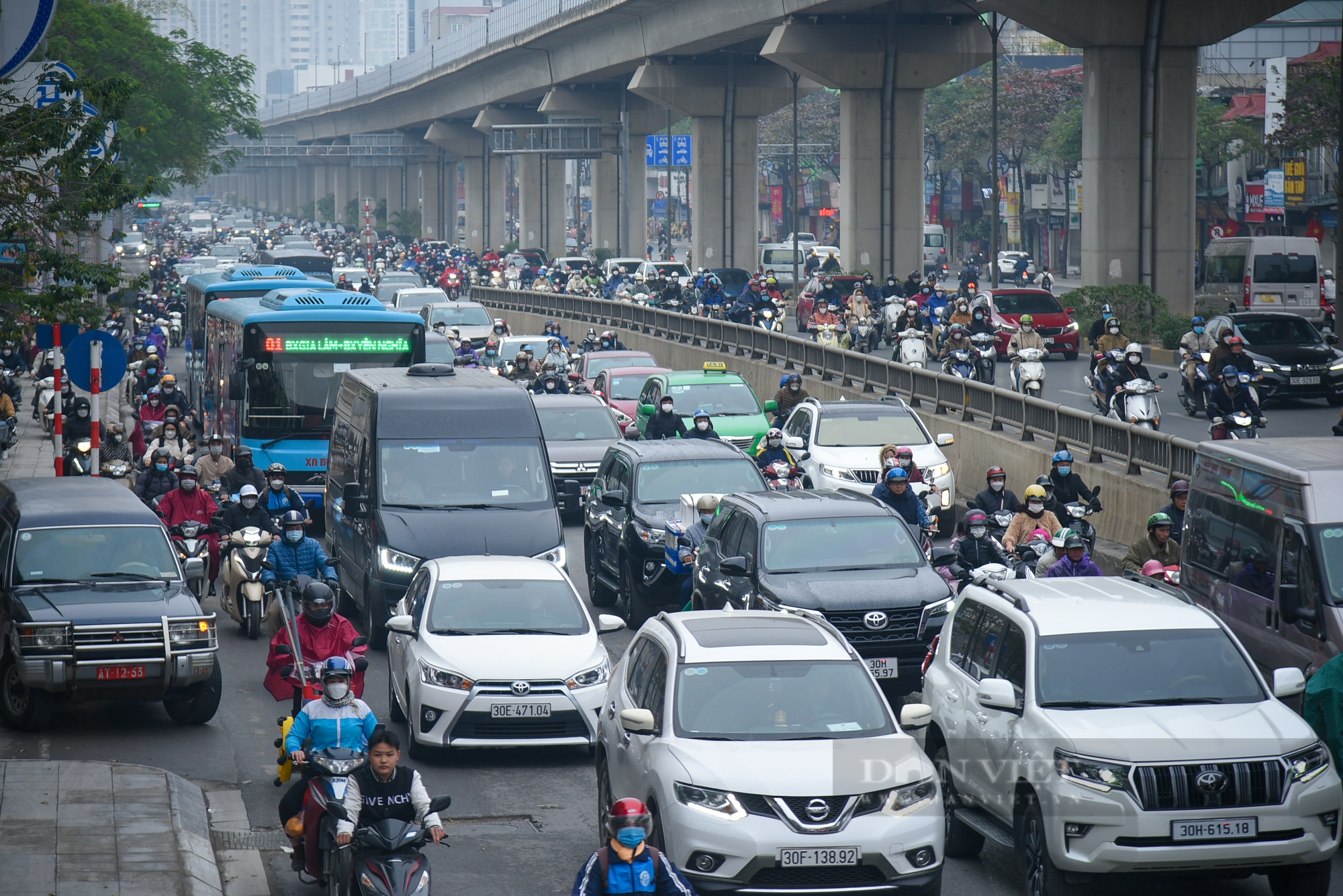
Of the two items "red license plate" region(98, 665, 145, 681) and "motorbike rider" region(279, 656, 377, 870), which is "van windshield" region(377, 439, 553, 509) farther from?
"motorbike rider" region(279, 656, 377, 870)

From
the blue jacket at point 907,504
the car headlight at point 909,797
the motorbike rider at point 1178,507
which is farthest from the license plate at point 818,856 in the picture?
the blue jacket at point 907,504

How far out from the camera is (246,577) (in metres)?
17.6

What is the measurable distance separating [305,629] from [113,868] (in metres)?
2.84

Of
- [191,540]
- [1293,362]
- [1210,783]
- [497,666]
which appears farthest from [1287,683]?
[1293,362]

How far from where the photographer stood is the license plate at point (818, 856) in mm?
8391

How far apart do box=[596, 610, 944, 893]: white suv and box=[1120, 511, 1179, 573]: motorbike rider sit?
5832mm

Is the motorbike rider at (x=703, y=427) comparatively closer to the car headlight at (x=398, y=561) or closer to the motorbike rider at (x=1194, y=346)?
the car headlight at (x=398, y=561)

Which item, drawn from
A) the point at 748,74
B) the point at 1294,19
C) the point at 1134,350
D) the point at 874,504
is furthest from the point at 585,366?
the point at 1294,19

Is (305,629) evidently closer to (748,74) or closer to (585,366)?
(585,366)

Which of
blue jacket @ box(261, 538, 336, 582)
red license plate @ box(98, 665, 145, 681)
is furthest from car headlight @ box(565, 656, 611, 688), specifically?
blue jacket @ box(261, 538, 336, 582)

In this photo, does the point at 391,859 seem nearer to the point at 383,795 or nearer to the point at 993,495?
the point at 383,795

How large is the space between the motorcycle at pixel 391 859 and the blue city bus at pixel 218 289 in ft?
70.3

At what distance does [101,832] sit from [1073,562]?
769cm

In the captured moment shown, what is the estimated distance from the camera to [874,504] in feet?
49.1
